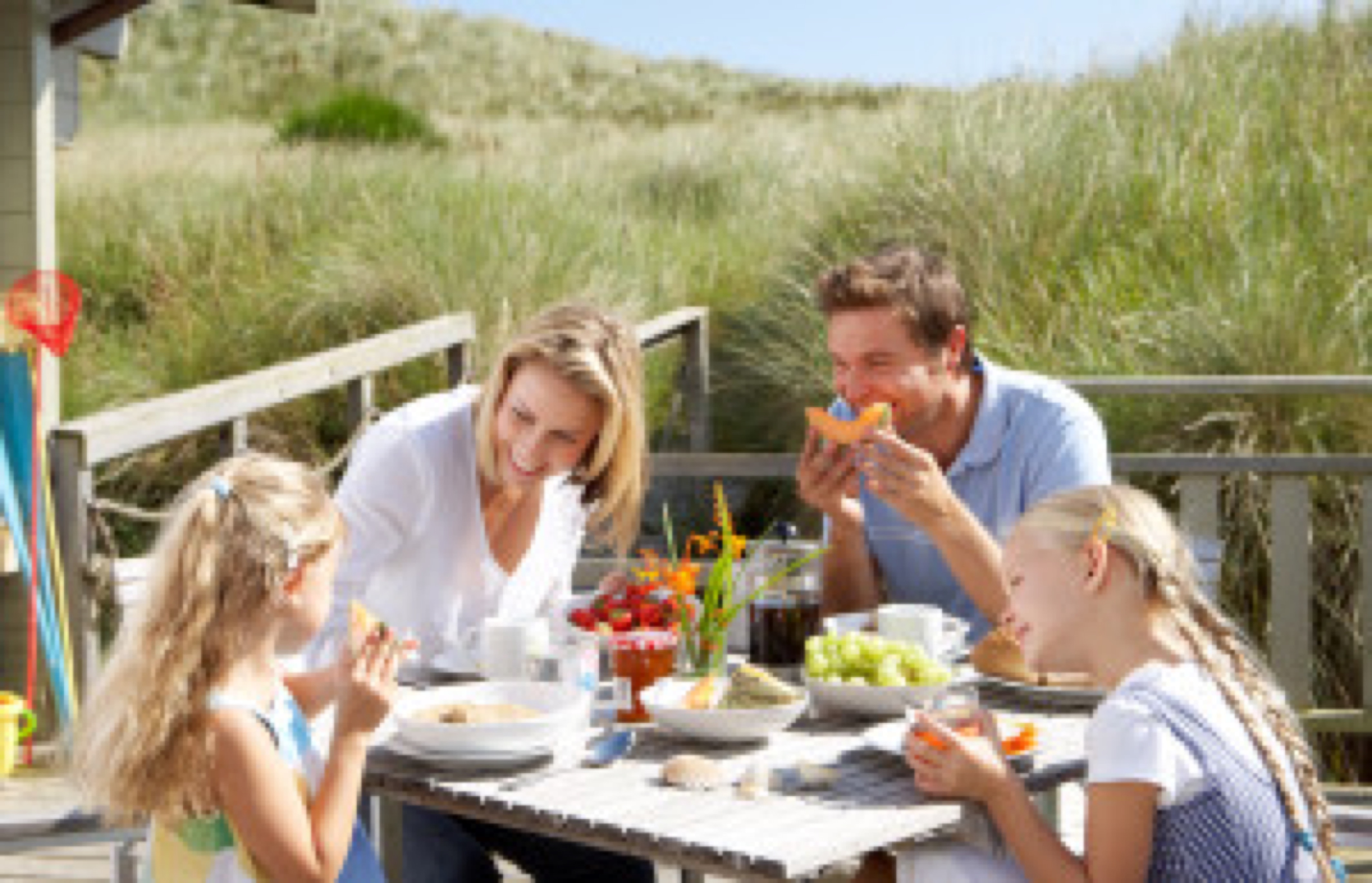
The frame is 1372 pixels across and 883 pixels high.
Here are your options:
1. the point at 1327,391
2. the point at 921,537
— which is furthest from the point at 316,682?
the point at 1327,391

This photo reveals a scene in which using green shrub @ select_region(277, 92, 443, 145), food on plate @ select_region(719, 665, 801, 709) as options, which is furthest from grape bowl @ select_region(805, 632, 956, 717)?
green shrub @ select_region(277, 92, 443, 145)

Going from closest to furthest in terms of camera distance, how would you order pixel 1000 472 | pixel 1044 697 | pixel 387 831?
1. pixel 1044 697
2. pixel 387 831
3. pixel 1000 472

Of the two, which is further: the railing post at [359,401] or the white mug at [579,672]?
the railing post at [359,401]

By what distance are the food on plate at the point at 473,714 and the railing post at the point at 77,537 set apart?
2.35 metres

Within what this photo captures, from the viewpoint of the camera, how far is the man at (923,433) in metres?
3.04

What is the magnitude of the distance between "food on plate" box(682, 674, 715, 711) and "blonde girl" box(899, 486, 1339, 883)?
35 cm

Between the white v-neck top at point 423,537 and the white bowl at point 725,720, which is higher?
the white v-neck top at point 423,537

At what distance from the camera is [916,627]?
2584 mm

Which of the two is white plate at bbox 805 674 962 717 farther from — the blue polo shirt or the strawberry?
the blue polo shirt

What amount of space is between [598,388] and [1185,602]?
3.68 feet

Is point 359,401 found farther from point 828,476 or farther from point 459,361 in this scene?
point 828,476

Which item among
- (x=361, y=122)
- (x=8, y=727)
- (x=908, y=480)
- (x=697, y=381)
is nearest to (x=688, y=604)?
(x=908, y=480)

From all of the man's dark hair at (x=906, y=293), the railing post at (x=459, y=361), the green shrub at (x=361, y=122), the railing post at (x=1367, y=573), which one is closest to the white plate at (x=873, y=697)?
the man's dark hair at (x=906, y=293)

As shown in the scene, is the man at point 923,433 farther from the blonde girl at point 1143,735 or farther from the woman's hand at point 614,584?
the blonde girl at point 1143,735
